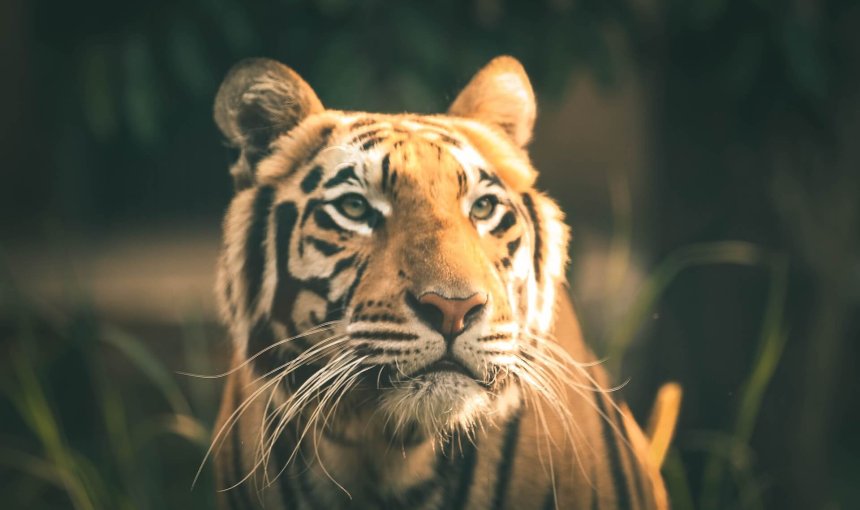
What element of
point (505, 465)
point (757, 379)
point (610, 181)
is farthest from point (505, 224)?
point (610, 181)

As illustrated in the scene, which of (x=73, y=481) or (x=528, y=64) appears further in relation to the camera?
(x=528, y=64)

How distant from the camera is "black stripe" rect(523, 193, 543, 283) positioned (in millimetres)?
1240

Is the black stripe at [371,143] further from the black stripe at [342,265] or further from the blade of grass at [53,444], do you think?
the blade of grass at [53,444]

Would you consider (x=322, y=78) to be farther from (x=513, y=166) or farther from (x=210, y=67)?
(x=513, y=166)

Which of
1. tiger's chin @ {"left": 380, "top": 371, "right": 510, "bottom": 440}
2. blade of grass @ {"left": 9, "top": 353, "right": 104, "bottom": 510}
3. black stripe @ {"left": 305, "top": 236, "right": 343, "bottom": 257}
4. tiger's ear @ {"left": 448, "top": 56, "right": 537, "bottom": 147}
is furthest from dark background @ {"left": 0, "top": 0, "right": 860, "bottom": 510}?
tiger's chin @ {"left": 380, "top": 371, "right": 510, "bottom": 440}

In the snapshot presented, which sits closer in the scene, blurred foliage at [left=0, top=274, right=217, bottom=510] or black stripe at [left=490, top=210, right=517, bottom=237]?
black stripe at [left=490, top=210, right=517, bottom=237]

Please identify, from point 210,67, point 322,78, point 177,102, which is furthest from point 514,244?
point 177,102

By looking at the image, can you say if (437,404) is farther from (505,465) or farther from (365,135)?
(365,135)

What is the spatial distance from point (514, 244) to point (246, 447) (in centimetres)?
48

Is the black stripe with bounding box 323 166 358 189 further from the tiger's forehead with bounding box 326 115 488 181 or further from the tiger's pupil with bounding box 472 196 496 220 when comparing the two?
the tiger's pupil with bounding box 472 196 496 220

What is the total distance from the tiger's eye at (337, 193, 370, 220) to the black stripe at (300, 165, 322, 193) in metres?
0.04

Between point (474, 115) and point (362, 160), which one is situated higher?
point (474, 115)

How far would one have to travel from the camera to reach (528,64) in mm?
1835

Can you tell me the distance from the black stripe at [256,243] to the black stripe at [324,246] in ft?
0.22
